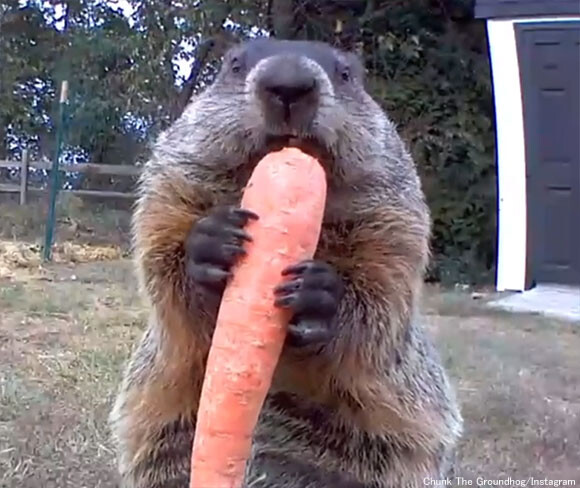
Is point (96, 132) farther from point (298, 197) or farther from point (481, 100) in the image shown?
point (298, 197)

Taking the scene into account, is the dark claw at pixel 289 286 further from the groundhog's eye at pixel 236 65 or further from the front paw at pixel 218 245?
the groundhog's eye at pixel 236 65

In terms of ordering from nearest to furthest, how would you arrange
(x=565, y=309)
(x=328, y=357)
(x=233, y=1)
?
(x=328, y=357) < (x=565, y=309) < (x=233, y=1)

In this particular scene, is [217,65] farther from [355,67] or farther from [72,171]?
[355,67]

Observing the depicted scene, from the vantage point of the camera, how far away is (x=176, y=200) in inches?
96.7

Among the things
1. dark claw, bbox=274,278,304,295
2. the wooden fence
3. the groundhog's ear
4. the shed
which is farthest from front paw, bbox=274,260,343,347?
the wooden fence

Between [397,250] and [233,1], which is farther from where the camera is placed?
[233,1]

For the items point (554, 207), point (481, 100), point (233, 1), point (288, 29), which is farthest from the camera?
point (233, 1)

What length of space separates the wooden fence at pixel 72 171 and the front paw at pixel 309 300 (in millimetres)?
11118

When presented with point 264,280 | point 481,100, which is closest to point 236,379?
point 264,280

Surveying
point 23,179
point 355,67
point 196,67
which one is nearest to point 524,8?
point 196,67

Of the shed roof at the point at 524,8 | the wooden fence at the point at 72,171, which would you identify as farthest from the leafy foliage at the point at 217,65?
the shed roof at the point at 524,8

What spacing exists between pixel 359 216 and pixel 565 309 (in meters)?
6.12

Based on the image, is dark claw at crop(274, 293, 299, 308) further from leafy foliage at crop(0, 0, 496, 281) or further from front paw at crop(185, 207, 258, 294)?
leafy foliage at crop(0, 0, 496, 281)

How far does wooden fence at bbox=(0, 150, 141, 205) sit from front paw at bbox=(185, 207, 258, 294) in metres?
11.1
